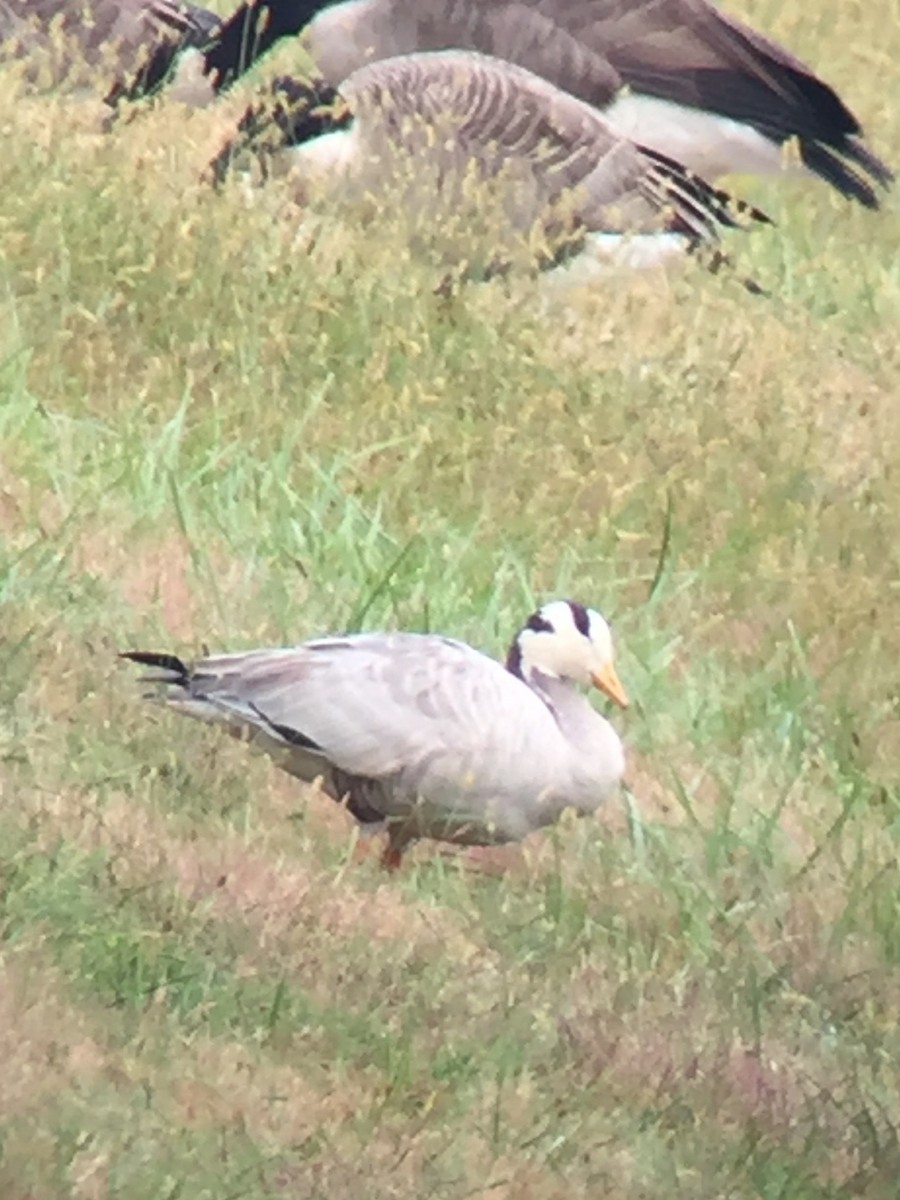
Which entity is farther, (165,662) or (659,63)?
(659,63)

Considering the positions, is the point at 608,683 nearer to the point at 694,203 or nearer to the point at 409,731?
the point at 409,731

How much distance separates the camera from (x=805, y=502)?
7488 millimetres

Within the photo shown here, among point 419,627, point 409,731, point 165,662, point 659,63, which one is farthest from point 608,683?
point 659,63

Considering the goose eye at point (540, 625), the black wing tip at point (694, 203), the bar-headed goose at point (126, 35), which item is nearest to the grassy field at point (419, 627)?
the black wing tip at point (694, 203)

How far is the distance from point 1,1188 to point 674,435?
4.10 metres

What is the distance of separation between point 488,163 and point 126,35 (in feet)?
6.02

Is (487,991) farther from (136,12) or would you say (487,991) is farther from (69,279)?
(136,12)

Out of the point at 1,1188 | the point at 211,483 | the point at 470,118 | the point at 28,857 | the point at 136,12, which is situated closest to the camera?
the point at 1,1188

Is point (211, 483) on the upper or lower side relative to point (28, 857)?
lower

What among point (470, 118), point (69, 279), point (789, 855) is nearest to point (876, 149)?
point (470, 118)

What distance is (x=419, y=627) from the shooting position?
611 cm

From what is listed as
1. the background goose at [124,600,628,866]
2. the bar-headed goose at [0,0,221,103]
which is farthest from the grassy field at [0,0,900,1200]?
the bar-headed goose at [0,0,221,103]

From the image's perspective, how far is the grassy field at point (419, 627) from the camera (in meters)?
4.29

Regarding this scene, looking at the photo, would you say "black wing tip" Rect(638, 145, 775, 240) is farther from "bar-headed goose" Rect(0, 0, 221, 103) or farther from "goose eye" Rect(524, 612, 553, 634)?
"goose eye" Rect(524, 612, 553, 634)
